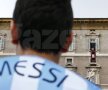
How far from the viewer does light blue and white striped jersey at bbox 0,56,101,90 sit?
53.5 inches

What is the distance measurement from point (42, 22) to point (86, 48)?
92.2 ft

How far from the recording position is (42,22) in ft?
4.94

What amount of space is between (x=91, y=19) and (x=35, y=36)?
28.9 metres

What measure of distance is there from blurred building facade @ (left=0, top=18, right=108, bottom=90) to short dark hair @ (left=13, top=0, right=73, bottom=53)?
27.1 metres

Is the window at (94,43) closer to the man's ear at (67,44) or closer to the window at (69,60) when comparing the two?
the window at (69,60)

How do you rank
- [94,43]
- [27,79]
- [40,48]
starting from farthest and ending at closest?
1. [94,43]
2. [40,48]
3. [27,79]

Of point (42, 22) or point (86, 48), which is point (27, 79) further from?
point (86, 48)

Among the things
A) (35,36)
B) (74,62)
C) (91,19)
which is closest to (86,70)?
(74,62)

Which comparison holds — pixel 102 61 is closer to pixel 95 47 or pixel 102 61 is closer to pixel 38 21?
pixel 95 47

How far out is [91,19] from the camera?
3025 centimetres

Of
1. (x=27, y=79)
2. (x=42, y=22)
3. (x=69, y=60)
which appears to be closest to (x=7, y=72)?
(x=27, y=79)

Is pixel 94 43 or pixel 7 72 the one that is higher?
pixel 7 72

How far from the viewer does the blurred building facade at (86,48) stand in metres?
28.9

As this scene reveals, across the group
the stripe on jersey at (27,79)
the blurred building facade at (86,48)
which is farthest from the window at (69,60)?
the stripe on jersey at (27,79)
